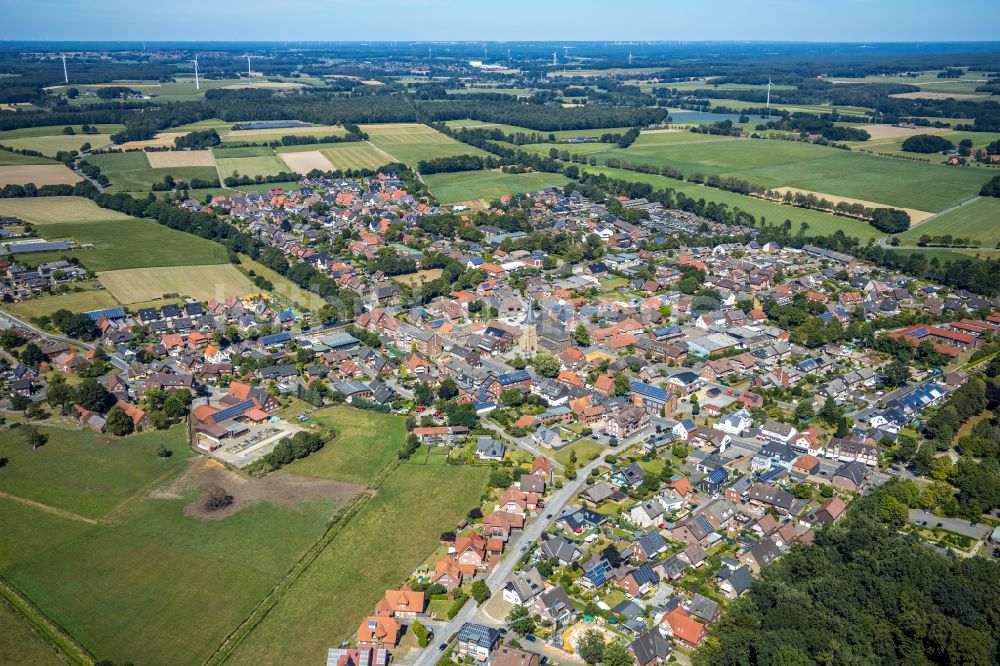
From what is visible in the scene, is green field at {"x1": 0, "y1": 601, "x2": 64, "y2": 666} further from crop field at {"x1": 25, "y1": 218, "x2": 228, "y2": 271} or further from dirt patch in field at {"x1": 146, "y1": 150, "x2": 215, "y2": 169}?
dirt patch in field at {"x1": 146, "y1": 150, "x2": 215, "y2": 169}

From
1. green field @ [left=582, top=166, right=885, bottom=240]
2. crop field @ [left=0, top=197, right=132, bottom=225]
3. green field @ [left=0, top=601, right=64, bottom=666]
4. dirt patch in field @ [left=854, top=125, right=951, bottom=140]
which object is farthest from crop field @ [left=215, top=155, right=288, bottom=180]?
dirt patch in field @ [left=854, top=125, right=951, bottom=140]

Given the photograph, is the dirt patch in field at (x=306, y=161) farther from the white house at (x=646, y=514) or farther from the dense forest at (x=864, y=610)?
the dense forest at (x=864, y=610)

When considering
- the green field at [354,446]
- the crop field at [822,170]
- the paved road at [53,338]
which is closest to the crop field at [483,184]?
the crop field at [822,170]

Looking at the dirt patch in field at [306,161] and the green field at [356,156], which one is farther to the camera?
the green field at [356,156]

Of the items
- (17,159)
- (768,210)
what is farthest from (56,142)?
(768,210)

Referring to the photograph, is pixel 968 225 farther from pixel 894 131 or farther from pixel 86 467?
pixel 86 467

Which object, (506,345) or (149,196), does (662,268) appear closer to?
(506,345)

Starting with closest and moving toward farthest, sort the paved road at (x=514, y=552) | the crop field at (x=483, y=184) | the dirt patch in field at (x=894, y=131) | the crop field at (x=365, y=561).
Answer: the paved road at (x=514, y=552)
the crop field at (x=365, y=561)
the crop field at (x=483, y=184)
the dirt patch in field at (x=894, y=131)
